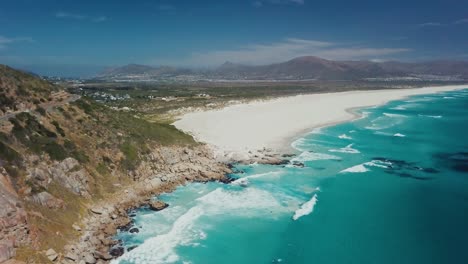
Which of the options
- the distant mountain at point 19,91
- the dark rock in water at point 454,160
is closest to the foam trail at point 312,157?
the dark rock in water at point 454,160

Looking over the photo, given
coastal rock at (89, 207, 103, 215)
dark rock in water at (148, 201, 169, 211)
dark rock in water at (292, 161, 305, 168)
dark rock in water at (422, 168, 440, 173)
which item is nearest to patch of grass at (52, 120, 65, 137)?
coastal rock at (89, 207, 103, 215)

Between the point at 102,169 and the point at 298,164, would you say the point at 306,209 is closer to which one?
the point at 298,164

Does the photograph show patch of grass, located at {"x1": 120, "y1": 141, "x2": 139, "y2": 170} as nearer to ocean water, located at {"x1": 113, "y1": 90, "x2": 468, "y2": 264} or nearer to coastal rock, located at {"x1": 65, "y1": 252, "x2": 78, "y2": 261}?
ocean water, located at {"x1": 113, "y1": 90, "x2": 468, "y2": 264}

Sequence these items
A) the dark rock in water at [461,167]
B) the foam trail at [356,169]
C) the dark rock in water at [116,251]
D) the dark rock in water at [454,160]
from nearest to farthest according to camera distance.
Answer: the dark rock in water at [116,251], the foam trail at [356,169], the dark rock in water at [461,167], the dark rock in water at [454,160]

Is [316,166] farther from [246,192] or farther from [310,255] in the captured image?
[310,255]

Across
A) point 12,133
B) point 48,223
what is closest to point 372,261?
point 48,223

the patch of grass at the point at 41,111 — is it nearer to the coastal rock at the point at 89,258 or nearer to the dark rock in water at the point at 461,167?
the coastal rock at the point at 89,258

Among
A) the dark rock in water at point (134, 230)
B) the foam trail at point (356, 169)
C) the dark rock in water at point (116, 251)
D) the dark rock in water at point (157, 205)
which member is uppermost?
the foam trail at point (356, 169)
